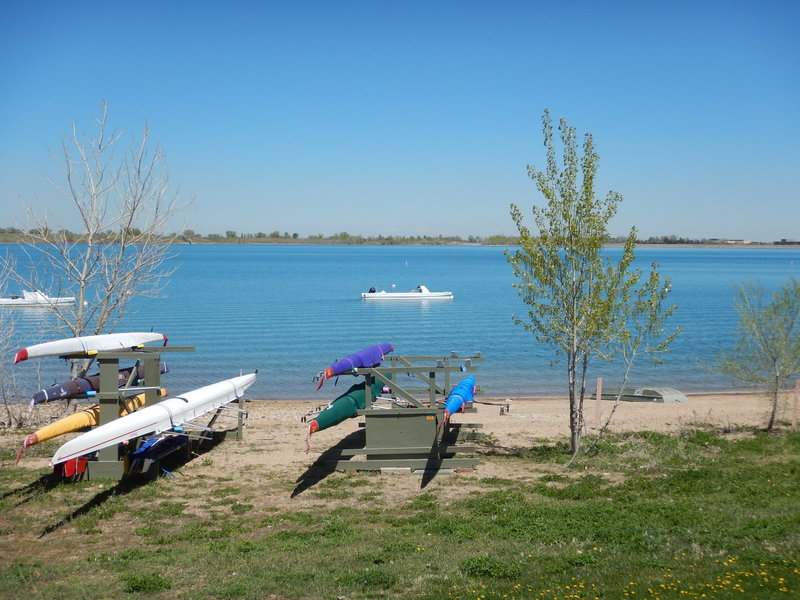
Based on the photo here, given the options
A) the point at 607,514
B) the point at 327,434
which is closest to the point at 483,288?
the point at 327,434

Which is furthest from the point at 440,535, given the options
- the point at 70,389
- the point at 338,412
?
the point at 70,389

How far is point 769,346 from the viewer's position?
18672 mm

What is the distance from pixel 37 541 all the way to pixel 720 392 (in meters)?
26.9

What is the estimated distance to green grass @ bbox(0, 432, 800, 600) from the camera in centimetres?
786

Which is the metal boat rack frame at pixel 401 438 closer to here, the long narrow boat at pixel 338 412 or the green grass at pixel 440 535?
the green grass at pixel 440 535

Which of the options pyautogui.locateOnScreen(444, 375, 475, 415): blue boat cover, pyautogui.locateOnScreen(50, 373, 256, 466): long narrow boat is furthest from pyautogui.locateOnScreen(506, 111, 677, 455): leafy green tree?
pyautogui.locateOnScreen(50, 373, 256, 466): long narrow boat

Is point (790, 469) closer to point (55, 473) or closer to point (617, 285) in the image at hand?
point (617, 285)

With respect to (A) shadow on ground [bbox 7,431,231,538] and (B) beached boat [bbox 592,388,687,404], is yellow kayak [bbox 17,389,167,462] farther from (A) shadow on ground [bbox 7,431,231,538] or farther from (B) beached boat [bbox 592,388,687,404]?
(B) beached boat [bbox 592,388,687,404]

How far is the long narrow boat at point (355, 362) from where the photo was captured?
48.0 feet

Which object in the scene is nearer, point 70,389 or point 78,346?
point 78,346

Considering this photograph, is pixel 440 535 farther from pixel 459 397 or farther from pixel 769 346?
pixel 769 346

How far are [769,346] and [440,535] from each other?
12.5 metres

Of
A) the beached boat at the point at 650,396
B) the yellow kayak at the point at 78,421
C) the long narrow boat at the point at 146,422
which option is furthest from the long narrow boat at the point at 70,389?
the beached boat at the point at 650,396

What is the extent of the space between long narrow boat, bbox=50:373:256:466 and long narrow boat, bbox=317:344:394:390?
2534 mm
